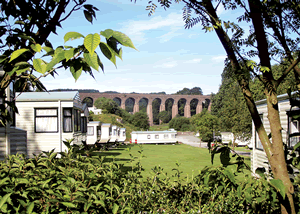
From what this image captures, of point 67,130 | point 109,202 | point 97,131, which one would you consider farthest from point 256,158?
point 97,131

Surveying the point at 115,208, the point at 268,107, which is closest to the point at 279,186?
the point at 268,107

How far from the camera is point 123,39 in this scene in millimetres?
993

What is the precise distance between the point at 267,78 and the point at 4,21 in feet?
6.46

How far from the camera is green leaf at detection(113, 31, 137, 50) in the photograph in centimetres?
98

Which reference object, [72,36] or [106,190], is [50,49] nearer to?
[72,36]

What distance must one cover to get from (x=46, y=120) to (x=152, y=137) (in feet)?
67.0

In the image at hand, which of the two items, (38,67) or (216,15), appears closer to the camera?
(38,67)

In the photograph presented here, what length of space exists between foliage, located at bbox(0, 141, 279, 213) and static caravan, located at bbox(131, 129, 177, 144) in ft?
103

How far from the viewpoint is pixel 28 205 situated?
1247 mm

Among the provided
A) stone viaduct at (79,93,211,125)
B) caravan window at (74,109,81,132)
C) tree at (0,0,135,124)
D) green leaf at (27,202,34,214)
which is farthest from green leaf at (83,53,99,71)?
stone viaduct at (79,93,211,125)

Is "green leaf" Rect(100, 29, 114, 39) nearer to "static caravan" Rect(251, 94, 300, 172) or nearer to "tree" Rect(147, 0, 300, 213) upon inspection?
"tree" Rect(147, 0, 300, 213)

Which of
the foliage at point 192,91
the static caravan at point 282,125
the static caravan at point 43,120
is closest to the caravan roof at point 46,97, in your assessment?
the static caravan at point 43,120

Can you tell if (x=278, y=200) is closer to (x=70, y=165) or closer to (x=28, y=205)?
(x=70, y=165)

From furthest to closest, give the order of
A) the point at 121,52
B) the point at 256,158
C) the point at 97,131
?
the point at 97,131
the point at 256,158
the point at 121,52
